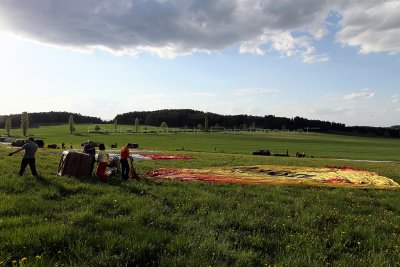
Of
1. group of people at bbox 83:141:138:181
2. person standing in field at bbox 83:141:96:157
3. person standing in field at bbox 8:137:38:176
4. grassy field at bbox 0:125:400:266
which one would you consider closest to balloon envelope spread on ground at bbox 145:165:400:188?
group of people at bbox 83:141:138:181

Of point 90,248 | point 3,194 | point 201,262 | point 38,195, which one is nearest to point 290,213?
point 201,262

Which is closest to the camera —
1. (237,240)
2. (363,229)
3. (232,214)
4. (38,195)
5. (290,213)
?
(237,240)

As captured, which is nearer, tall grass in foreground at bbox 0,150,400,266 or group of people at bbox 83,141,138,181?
tall grass in foreground at bbox 0,150,400,266

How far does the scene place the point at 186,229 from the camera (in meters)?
8.10

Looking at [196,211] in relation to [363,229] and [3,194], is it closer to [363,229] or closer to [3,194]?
[363,229]

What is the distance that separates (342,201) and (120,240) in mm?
8780

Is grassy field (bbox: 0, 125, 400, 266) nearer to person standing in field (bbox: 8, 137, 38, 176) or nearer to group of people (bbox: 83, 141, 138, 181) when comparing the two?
person standing in field (bbox: 8, 137, 38, 176)

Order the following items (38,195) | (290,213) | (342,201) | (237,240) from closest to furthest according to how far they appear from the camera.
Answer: (237,240)
(290,213)
(38,195)
(342,201)

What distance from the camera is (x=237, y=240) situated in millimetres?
7645

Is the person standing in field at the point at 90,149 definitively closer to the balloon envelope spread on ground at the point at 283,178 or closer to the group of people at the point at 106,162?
the group of people at the point at 106,162

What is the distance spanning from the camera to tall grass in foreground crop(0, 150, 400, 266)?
636 centimetres

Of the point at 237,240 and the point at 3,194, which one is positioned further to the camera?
the point at 3,194

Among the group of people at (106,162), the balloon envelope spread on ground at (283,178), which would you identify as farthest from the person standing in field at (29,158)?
the balloon envelope spread on ground at (283,178)

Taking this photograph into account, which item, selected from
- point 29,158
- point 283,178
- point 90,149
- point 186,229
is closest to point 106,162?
point 29,158
